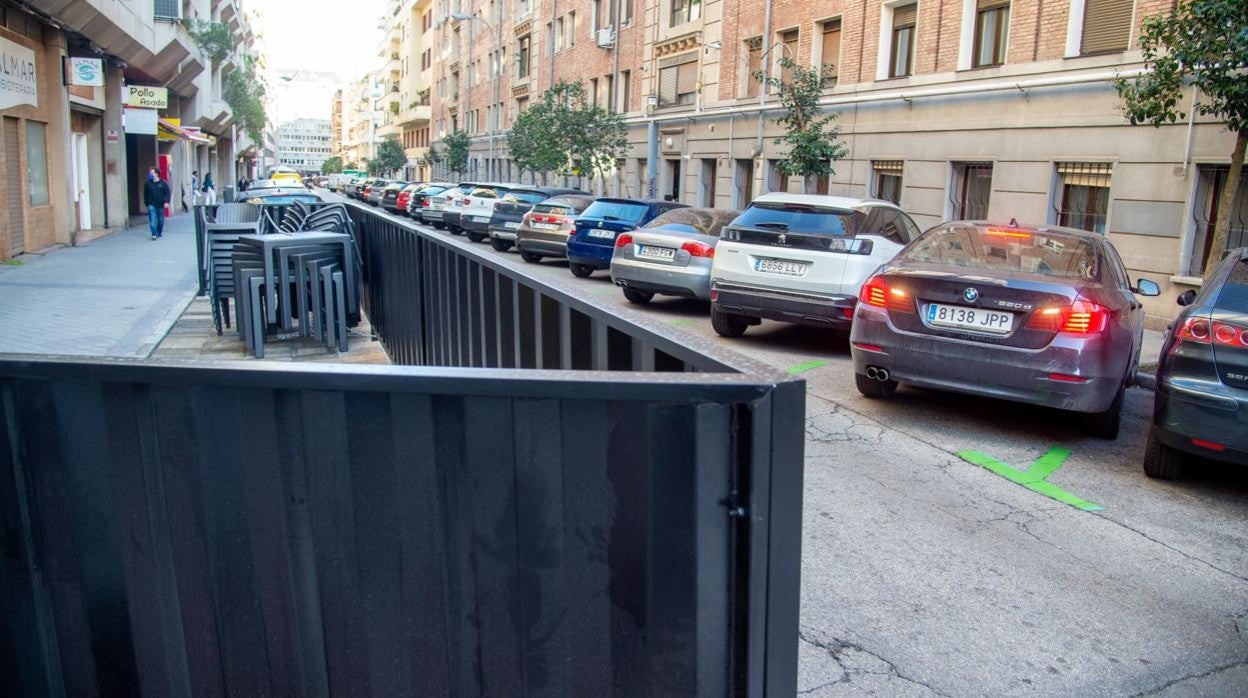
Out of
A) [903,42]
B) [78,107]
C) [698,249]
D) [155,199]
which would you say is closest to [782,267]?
[698,249]

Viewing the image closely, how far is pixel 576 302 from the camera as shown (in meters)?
3.12

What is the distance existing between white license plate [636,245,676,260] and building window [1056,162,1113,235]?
7436 millimetres

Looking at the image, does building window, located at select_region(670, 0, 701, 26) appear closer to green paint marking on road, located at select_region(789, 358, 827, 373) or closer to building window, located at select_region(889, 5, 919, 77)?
building window, located at select_region(889, 5, 919, 77)

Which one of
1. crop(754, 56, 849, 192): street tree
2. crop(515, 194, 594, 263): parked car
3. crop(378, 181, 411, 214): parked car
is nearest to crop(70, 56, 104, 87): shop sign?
crop(515, 194, 594, 263): parked car

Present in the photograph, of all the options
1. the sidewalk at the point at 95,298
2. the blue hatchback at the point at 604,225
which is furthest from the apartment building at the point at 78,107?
the blue hatchback at the point at 604,225

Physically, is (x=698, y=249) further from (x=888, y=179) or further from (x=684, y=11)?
(x=684, y=11)

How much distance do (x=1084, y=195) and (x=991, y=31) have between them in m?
4.26

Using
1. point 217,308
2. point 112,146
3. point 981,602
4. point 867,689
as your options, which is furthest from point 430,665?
point 112,146

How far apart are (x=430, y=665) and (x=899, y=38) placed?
2250 centimetres

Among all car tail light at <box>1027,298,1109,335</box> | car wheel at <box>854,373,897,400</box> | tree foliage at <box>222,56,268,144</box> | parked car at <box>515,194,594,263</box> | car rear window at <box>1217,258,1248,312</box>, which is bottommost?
car wheel at <box>854,373,897,400</box>

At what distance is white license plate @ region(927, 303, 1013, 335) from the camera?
6.97 meters

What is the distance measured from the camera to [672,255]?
13516 mm

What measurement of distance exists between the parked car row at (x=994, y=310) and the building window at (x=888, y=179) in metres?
10.7

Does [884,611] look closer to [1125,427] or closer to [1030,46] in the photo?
[1125,427]
